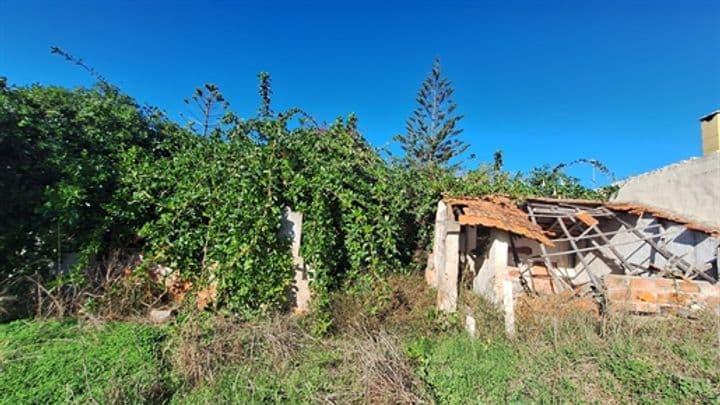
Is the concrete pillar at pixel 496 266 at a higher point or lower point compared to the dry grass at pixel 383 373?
higher

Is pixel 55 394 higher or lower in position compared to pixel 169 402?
higher

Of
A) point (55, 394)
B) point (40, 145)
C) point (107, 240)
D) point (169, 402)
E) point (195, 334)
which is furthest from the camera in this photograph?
point (107, 240)

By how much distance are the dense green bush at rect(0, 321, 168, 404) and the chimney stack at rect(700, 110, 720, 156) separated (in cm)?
1021

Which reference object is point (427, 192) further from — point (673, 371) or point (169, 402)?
point (169, 402)

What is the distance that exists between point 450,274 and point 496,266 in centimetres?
82

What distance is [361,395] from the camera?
2912 millimetres

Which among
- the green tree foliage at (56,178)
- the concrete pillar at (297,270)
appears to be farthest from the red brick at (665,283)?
the green tree foliage at (56,178)

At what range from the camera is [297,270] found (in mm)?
4816

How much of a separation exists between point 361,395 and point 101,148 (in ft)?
17.5

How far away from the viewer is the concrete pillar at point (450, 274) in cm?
479

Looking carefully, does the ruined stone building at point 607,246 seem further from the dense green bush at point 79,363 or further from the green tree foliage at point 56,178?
the green tree foliage at point 56,178

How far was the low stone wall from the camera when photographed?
4410mm

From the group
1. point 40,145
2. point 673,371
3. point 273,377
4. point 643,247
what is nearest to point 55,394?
point 273,377

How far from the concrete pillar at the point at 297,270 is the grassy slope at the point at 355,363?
2.06ft
